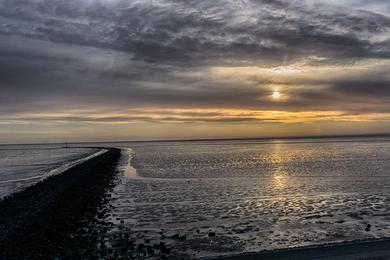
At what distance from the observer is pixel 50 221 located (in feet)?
65.0

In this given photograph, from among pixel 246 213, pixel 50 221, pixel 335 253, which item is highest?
pixel 335 253

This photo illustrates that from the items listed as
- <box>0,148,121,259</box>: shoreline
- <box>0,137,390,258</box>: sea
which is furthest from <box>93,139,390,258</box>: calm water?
<box>0,148,121,259</box>: shoreline

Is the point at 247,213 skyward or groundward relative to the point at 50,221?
groundward

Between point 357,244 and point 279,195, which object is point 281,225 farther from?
point 279,195

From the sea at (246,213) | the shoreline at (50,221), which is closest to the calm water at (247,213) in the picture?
A: the sea at (246,213)

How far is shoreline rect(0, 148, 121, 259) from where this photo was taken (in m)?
14.5

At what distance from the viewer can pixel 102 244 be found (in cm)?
1555

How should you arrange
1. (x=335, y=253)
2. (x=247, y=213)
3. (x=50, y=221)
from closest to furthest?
(x=335, y=253) < (x=50, y=221) < (x=247, y=213)

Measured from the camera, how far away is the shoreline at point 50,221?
47.5ft

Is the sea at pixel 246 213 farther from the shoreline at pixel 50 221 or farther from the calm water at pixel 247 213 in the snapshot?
the shoreline at pixel 50 221

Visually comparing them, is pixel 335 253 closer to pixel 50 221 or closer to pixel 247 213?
pixel 247 213

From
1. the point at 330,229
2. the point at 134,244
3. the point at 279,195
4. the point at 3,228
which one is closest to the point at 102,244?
the point at 134,244

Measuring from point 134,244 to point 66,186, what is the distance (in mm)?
20402

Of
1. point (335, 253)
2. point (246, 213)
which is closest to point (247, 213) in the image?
point (246, 213)
